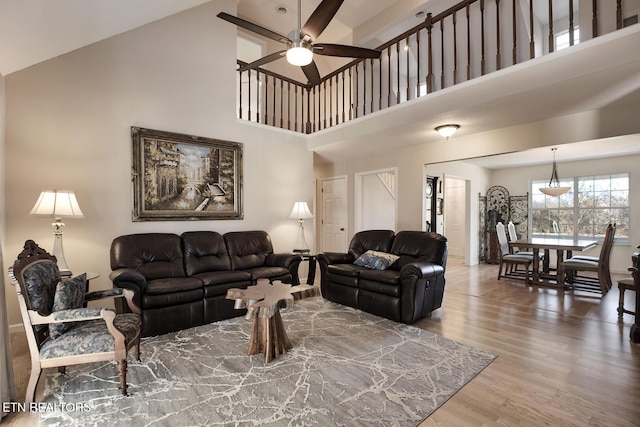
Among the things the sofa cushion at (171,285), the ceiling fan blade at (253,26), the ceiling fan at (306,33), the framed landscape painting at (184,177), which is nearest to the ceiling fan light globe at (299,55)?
the ceiling fan at (306,33)

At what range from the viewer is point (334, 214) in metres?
6.93

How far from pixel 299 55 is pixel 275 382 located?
2725 millimetres

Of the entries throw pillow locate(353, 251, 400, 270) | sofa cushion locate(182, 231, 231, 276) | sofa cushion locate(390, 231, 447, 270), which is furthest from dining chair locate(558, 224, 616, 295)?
sofa cushion locate(182, 231, 231, 276)

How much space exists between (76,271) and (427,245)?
14.0 feet

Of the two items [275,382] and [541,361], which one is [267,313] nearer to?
[275,382]

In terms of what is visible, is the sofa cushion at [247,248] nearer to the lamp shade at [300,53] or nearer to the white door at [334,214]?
the white door at [334,214]

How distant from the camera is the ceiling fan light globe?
272 cm

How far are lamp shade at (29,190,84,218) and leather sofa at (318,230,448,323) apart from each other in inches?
114

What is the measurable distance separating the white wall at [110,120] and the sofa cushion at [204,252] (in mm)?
310

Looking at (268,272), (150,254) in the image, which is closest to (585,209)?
(268,272)

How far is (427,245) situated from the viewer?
4.00 m

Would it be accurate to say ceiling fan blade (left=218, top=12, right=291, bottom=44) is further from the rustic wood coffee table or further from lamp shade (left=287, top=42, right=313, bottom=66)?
the rustic wood coffee table

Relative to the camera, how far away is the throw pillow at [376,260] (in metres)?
3.96

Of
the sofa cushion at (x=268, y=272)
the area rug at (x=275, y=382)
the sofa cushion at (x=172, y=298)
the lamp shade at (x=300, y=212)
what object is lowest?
the area rug at (x=275, y=382)
